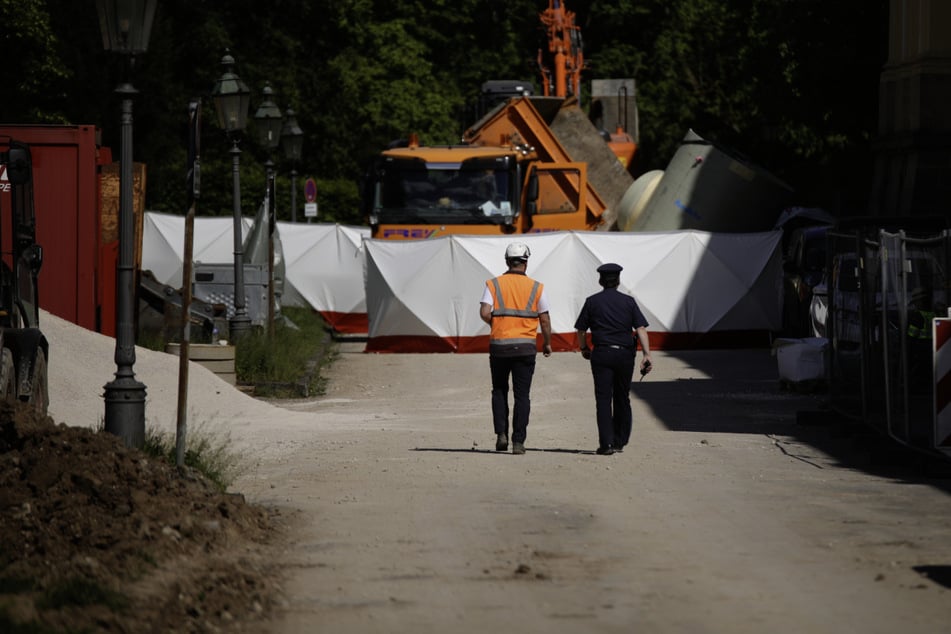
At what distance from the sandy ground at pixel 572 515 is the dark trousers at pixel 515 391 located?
30 centimetres

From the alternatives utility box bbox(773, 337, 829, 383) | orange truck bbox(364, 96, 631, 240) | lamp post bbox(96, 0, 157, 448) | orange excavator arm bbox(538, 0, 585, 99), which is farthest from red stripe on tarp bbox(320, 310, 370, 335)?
lamp post bbox(96, 0, 157, 448)

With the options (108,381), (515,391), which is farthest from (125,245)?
(108,381)

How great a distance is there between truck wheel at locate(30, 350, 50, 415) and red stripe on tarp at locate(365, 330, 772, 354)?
14.2m

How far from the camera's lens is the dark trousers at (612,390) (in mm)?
14117

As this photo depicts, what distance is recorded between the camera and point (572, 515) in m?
10.6

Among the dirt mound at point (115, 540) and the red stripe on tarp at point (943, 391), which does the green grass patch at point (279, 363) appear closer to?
the red stripe on tarp at point (943, 391)

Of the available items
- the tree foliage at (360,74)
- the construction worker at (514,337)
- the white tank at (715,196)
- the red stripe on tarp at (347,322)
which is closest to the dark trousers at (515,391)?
the construction worker at (514,337)

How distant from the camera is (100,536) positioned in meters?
8.63

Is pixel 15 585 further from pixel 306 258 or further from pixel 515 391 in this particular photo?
pixel 306 258

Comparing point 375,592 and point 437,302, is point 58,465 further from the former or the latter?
point 437,302

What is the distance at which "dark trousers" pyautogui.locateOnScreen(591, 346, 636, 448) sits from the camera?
46.3ft

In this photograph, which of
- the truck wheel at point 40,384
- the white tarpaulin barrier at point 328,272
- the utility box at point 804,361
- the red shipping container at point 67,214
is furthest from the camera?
the white tarpaulin barrier at point 328,272

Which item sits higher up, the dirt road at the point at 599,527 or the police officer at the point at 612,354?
the police officer at the point at 612,354

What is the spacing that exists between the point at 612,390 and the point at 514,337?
95 centimetres
